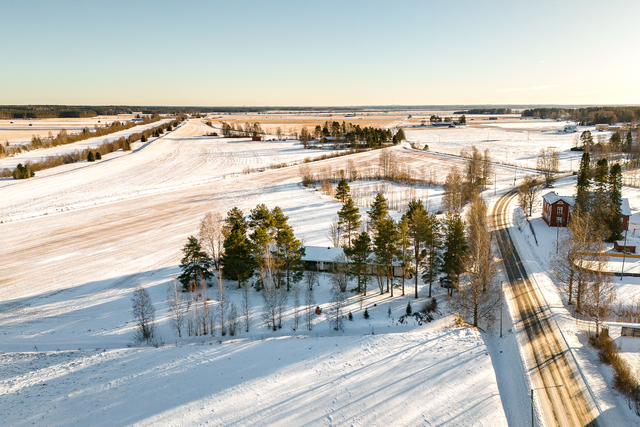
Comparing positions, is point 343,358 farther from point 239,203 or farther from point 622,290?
point 239,203

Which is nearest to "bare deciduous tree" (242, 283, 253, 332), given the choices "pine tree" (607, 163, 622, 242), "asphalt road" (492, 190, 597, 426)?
"asphalt road" (492, 190, 597, 426)

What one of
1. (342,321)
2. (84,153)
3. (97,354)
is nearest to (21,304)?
(97,354)

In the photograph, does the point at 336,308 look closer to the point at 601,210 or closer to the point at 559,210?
the point at 601,210

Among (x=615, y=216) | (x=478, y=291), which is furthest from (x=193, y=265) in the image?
(x=615, y=216)

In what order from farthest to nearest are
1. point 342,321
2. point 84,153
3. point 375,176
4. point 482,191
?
point 84,153 < point 375,176 < point 482,191 < point 342,321

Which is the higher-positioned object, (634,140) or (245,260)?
(634,140)

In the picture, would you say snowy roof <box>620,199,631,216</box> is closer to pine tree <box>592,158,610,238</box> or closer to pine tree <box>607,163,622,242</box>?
pine tree <box>607,163,622,242</box>
